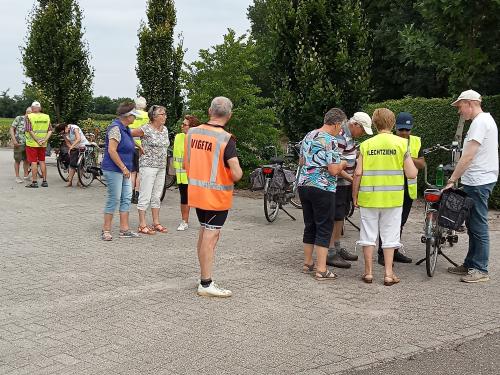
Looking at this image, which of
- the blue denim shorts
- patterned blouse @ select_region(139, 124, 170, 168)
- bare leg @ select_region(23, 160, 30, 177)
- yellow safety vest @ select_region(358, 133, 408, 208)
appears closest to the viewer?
yellow safety vest @ select_region(358, 133, 408, 208)

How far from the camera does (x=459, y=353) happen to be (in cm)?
511

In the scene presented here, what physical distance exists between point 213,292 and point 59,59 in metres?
15.3

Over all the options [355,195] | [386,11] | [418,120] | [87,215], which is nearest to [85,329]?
[355,195]

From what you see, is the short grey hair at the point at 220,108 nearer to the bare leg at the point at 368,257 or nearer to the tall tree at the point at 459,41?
the bare leg at the point at 368,257

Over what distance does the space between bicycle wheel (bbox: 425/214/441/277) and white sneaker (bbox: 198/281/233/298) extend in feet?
7.91

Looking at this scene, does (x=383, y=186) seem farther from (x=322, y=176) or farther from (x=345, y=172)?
(x=345, y=172)

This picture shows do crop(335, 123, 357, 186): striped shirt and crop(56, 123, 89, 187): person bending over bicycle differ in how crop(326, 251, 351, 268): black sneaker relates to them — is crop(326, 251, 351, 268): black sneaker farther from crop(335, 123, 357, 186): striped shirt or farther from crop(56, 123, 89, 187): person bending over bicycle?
crop(56, 123, 89, 187): person bending over bicycle

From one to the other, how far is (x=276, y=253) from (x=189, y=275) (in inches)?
66.2

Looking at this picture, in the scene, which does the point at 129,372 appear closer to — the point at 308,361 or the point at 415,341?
the point at 308,361

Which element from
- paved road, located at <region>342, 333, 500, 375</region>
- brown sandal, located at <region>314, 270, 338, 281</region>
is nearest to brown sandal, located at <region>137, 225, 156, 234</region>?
brown sandal, located at <region>314, 270, 338, 281</region>

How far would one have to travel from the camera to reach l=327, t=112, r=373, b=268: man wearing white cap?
794 centimetres

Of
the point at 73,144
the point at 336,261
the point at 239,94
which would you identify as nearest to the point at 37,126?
the point at 73,144

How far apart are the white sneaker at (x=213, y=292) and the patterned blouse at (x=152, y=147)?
3.58m

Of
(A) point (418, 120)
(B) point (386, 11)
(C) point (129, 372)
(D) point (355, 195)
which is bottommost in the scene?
(C) point (129, 372)
